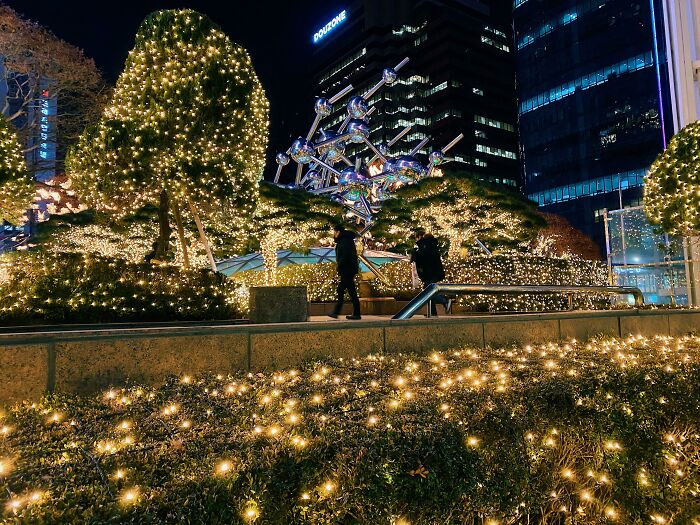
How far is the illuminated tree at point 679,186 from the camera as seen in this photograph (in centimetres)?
1496

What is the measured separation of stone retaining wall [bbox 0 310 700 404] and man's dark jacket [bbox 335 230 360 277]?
3245mm

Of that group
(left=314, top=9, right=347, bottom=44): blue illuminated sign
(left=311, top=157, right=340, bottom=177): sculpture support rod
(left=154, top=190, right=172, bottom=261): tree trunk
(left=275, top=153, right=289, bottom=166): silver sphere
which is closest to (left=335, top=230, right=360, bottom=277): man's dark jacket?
(left=154, top=190, right=172, bottom=261): tree trunk

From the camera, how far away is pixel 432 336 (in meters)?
6.64

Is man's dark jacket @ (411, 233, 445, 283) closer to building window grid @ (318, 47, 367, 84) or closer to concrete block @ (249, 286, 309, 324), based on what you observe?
concrete block @ (249, 286, 309, 324)

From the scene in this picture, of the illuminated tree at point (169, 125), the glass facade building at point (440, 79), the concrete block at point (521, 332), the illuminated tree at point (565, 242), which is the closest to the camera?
the concrete block at point (521, 332)

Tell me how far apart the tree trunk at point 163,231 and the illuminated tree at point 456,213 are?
9664mm

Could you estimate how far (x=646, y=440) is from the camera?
12.5 ft

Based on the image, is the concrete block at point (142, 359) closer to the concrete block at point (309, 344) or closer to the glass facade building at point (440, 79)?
the concrete block at point (309, 344)

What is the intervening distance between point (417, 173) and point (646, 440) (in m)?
17.9

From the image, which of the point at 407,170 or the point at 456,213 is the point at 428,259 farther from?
the point at 407,170

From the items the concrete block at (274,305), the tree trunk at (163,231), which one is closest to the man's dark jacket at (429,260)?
the concrete block at (274,305)

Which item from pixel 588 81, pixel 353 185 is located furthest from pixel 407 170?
pixel 588 81

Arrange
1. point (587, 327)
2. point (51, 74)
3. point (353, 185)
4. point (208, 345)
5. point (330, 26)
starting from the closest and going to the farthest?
point (208, 345) < point (587, 327) < point (353, 185) < point (51, 74) < point (330, 26)

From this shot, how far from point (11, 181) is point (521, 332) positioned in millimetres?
12906
